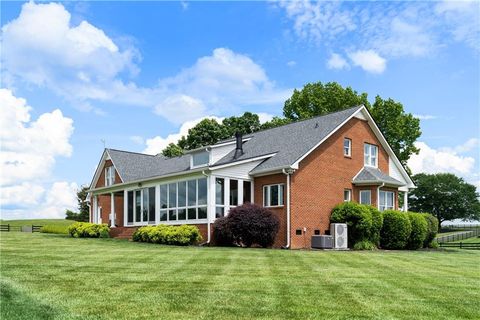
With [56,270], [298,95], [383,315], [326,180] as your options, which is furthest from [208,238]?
[298,95]

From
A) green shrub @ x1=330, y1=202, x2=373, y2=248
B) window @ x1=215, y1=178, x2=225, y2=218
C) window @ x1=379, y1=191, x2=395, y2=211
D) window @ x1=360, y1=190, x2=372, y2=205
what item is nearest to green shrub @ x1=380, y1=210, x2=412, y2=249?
green shrub @ x1=330, y1=202, x2=373, y2=248

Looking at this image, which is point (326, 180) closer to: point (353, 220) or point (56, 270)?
point (353, 220)

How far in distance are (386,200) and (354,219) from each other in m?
4.45

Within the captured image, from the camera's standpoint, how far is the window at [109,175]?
38.4m

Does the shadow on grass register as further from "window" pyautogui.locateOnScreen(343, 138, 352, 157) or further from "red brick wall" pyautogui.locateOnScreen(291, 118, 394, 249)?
"window" pyautogui.locateOnScreen(343, 138, 352, 157)

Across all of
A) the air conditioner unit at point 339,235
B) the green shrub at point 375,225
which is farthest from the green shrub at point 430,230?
the air conditioner unit at point 339,235

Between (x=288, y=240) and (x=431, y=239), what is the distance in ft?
36.0

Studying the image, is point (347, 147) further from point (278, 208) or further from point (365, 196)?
point (278, 208)

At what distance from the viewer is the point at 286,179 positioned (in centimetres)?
2525

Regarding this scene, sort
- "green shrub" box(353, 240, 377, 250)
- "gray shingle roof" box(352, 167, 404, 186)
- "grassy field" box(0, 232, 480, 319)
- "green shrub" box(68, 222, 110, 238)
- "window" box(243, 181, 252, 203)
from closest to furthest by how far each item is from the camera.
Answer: "grassy field" box(0, 232, 480, 319), "green shrub" box(353, 240, 377, 250), "window" box(243, 181, 252, 203), "gray shingle roof" box(352, 167, 404, 186), "green shrub" box(68, 222, 110, 238)

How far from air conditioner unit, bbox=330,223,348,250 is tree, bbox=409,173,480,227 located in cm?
6561

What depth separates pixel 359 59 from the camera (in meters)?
20.8

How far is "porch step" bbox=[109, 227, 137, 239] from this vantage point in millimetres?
31075

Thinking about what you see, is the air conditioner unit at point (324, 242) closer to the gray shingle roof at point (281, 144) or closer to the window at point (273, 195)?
the window at point (273, 195)
